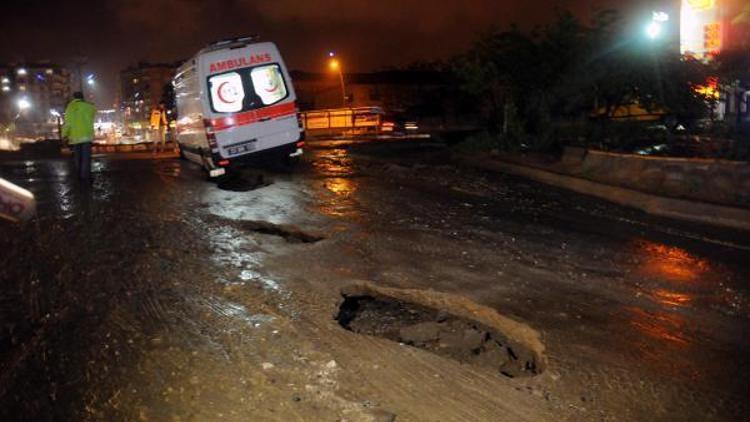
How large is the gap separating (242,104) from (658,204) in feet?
25.7

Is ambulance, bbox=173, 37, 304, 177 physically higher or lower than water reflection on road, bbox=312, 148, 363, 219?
higher

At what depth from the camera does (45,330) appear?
4828 mm

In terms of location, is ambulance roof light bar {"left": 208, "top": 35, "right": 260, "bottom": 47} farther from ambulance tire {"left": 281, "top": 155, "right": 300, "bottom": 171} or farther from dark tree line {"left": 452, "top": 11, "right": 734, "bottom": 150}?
dark tree line {"left": 452, "top": 11, "right": 734, "bottom": 150}

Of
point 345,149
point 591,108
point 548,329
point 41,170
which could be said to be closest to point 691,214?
point 548,329

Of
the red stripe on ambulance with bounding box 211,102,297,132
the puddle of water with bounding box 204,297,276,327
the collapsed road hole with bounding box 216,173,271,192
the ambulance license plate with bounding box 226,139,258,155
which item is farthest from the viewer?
the ambulance license plate with bounding box 226,139,258,155

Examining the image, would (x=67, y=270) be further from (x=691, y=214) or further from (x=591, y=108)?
(x=591, y=108)

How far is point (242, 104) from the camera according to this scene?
12.5 m

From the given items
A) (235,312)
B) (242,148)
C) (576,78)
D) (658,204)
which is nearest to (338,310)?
(235,312)

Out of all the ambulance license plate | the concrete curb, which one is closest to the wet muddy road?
the concrete curb

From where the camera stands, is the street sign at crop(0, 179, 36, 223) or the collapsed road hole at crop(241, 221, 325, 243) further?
the collapsed road hole at crop(241, 221, 325, 243)

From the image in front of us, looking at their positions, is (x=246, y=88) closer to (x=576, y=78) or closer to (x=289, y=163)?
(x=289, y=163)

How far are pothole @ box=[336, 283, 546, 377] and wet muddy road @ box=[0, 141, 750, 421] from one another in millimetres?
148

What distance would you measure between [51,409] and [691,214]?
8.94 meters

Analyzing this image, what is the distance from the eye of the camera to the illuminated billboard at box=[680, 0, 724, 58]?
24828 mm
